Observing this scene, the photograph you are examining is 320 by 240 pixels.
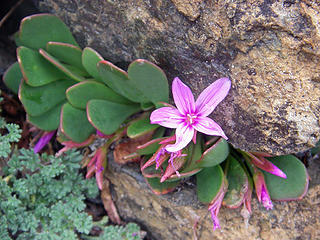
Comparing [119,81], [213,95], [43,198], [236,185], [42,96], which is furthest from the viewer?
[43,198]

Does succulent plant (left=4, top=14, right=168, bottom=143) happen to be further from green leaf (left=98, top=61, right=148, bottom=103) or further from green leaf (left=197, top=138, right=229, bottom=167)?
green leaf (left=197, top=138, right=229, bottom=167)

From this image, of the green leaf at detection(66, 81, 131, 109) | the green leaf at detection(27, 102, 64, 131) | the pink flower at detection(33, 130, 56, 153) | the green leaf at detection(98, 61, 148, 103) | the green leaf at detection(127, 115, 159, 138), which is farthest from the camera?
the pink flower at detection(33, 130, 56, 153)

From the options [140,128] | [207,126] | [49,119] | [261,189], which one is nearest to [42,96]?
A: [49,119]

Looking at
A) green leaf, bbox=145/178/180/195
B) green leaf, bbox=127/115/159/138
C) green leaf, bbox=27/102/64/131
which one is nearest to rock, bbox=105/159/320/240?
green leaf, bbox=145/178/180/195

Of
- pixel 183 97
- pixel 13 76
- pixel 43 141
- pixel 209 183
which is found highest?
pixel 183 97

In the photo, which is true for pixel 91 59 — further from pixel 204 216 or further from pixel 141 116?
pixel 204 216

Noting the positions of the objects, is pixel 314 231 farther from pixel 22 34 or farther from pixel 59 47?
pixel 22 34

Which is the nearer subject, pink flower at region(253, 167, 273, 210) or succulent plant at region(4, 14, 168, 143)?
pink flower at region(253, 167, 273, 210)
